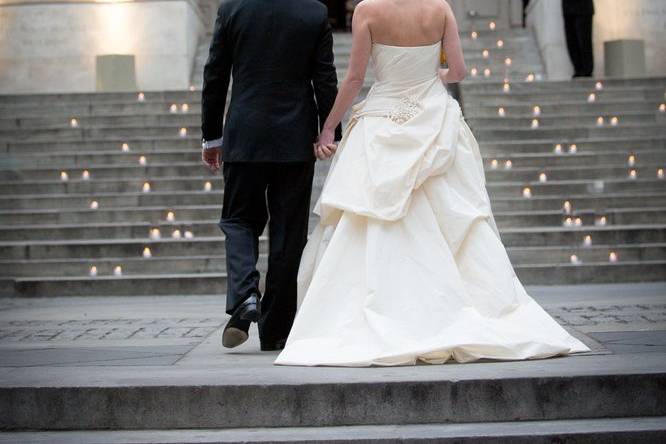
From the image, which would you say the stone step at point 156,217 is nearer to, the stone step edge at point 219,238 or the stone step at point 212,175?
the stone step edge at point 219,238

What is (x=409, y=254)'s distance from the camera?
5617mm

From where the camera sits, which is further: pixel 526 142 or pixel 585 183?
pixel 526 142

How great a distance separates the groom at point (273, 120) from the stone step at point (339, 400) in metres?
1.19

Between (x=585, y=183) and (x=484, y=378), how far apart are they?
7751 millimetres

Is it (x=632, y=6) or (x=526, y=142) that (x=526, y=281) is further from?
(x=632, y=6)

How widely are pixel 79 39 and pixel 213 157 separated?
13.1 metres

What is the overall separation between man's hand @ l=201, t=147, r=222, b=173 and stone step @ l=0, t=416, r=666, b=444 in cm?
185

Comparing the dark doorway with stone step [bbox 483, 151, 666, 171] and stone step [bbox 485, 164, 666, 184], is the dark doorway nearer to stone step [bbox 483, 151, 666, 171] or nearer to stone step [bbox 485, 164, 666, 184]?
stone step [bbox 483, 151, 666, 171]

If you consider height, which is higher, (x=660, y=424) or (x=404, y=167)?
(x=404, y=167)

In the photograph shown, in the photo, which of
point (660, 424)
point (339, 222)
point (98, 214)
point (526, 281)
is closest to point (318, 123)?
point (339, 222)

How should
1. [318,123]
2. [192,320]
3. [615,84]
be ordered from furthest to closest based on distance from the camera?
[615,84]
[192,320]
[318,123]

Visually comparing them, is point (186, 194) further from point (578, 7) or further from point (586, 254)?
point (578, 7)

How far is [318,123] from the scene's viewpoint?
6191 millimetres

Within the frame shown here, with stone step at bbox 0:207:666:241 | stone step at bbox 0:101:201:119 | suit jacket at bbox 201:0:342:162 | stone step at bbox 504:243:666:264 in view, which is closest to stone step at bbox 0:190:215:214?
stone step at bbox 0:207:666:241
